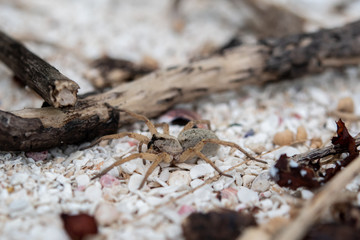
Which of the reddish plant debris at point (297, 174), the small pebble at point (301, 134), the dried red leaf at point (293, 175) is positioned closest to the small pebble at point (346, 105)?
the small pebble at point (301, 134)

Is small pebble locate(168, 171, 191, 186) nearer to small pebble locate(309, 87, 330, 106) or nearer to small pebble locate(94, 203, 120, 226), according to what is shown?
small pebble locate(94, 203, 120, 226)

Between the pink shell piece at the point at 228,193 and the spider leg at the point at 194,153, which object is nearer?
the pink shell piece at the point at 228,193

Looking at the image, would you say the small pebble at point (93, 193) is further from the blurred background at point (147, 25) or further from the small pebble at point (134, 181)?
the blurred background at point (147, 25)

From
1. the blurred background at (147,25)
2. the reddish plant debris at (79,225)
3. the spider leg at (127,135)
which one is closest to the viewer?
the reddish plant debris at (79,225)

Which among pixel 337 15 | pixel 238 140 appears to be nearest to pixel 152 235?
pixel 238 140

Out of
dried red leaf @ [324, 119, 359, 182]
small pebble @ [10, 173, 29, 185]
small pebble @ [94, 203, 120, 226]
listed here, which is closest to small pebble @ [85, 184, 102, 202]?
small pebble @ [94, 203, 120, 226]

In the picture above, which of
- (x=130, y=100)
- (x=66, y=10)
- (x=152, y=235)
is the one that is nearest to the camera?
(x=152, y=235)

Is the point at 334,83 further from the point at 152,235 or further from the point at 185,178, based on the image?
the point at 152,235
